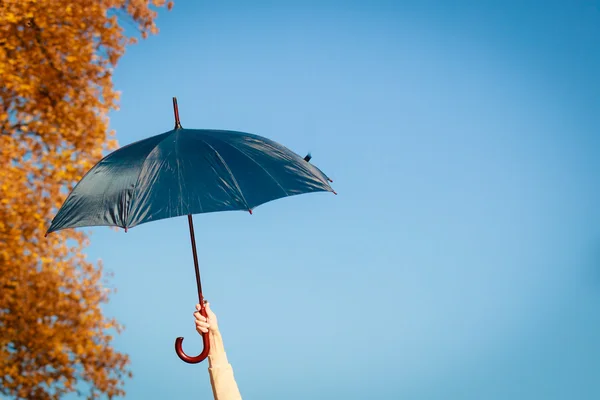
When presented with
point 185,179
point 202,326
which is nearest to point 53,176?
point 185,179

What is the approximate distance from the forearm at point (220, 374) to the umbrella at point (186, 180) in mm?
65

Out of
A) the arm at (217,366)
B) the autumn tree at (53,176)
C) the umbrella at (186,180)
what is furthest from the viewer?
the autumn tree at (53,176)

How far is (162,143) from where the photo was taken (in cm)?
310

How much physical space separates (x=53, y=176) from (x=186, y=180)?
457 centimetres

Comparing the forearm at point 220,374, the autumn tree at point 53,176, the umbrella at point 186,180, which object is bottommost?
the forearm at point 220,374

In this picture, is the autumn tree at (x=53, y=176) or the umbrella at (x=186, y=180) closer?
the umbrella at (x=186, y=180)

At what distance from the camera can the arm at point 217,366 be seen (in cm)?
257

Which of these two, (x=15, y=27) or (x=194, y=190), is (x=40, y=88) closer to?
(x=15, y=27)

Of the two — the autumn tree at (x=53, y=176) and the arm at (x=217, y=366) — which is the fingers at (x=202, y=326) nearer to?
the arm at (x=217, y=366)

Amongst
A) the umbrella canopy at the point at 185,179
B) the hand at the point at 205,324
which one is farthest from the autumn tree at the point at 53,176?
the hand at the point at 205,324

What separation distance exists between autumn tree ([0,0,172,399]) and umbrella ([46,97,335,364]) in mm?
3871

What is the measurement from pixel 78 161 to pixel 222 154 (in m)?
4.54

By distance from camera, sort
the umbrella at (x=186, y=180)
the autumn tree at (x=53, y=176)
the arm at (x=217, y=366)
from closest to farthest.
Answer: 1. the arm at (x=217, y=366)
2. the umbrella at (x=186, y=180)
3. the autumn tree at (x=53, y=176)

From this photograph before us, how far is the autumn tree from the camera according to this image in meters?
6.95
